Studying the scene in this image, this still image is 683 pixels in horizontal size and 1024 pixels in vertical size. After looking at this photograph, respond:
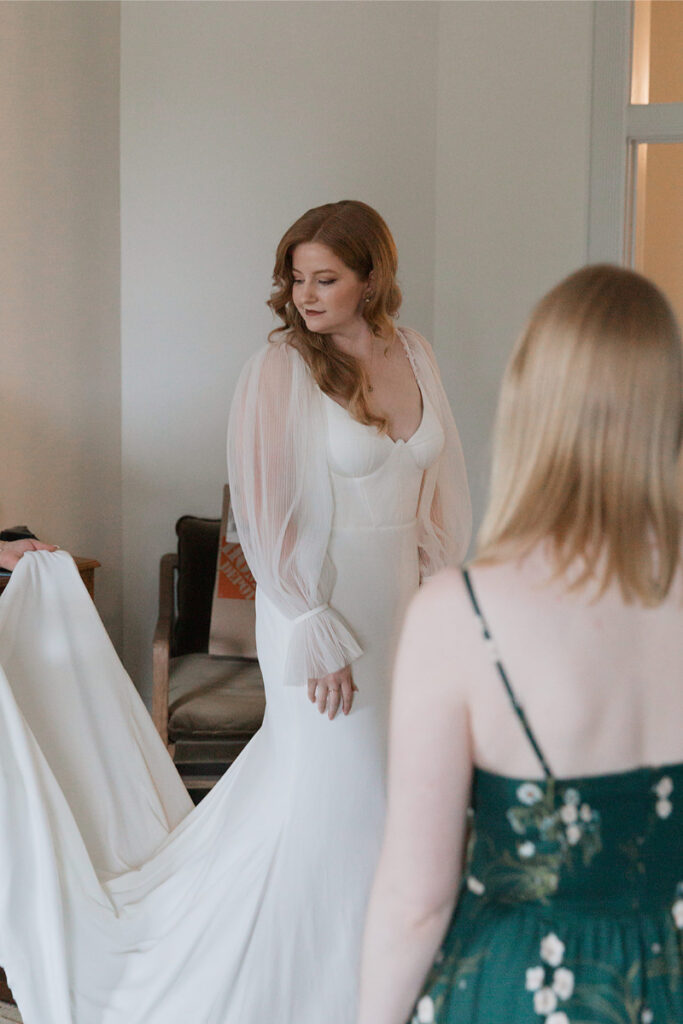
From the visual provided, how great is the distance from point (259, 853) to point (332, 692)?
1.20 feet

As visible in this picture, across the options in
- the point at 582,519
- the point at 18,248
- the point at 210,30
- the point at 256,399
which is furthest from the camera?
the point at 210,30

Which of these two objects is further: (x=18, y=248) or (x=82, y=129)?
(x=82, y=129)

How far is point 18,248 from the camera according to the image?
3703mm

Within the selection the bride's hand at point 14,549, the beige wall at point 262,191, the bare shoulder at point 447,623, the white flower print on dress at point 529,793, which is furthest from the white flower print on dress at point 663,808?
the beige wall at point 262,191

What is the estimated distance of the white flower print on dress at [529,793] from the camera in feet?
3.15

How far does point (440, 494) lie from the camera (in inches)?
99.3

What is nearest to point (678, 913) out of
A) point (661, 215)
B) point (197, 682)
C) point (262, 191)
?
point (197, 682)

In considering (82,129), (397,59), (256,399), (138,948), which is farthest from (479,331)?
(138,948)

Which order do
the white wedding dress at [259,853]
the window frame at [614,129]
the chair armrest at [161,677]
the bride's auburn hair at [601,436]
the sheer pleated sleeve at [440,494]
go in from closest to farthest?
the bride's auburn hair at [601,436] → the white wedding dress at [259,853] → the sheer pleated sleeve at [440,494] → the chair armrest at [161,677] → the window frame at [614,129]

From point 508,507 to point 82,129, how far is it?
11.9 ft

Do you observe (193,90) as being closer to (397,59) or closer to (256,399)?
(397,59)

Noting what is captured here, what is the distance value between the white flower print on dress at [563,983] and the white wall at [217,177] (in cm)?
365

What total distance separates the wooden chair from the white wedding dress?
104 cm

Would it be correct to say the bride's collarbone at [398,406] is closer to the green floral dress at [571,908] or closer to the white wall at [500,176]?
the green floral dress at [571,908]
